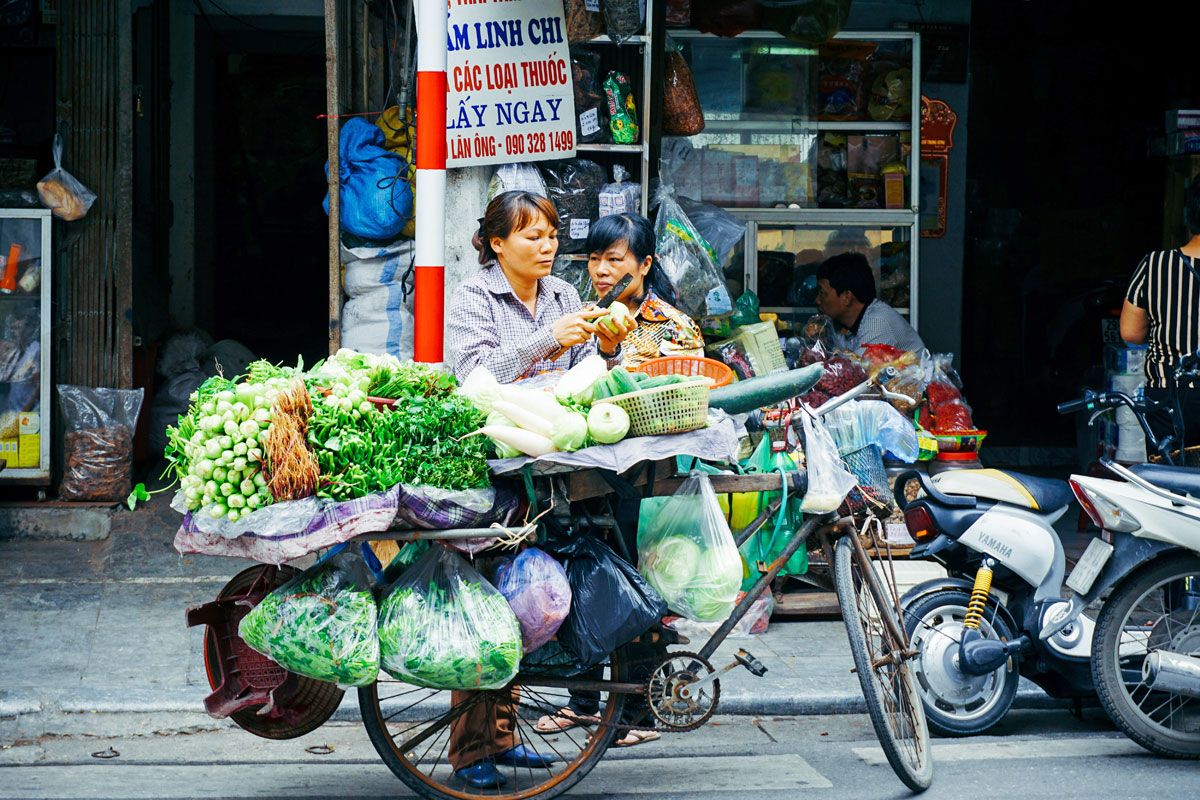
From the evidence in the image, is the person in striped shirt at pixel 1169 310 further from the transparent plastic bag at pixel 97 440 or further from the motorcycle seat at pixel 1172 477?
the transparent plastic bag at pixel 97 440

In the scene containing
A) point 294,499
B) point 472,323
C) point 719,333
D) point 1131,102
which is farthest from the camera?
point 1131,102

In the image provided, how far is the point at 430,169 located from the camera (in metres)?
5.10

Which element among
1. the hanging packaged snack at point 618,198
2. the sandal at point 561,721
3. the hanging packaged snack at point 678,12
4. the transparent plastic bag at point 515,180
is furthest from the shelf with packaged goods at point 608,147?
the sandal at point 561,721

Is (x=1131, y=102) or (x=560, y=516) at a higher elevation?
(x=1131, y=102)

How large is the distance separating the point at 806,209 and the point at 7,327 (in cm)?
472

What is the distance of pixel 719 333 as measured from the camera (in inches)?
284

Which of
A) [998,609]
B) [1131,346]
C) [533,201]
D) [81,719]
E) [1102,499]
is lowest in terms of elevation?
[81,719]

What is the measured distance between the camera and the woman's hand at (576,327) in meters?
4.58

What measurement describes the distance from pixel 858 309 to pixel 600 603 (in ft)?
13.7

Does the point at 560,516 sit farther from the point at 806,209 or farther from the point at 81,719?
the point at 806,209

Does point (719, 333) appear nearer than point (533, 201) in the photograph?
No

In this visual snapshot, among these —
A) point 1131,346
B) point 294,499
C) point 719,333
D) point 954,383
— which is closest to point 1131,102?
point 1131,346

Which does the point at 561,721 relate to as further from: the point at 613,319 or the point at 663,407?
the point at 613,319

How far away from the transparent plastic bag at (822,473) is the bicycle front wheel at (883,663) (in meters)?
0.18
